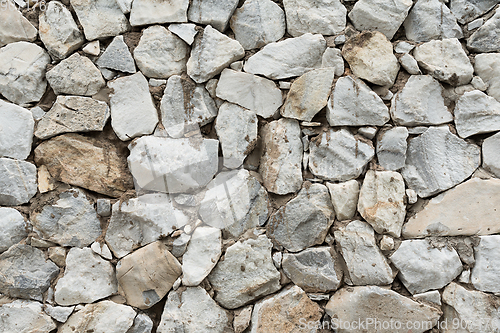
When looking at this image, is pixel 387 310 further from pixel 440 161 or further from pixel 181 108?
pixel 181 108

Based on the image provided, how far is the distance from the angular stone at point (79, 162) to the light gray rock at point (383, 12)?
4.24ft

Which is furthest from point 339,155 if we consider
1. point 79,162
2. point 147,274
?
point 79,162

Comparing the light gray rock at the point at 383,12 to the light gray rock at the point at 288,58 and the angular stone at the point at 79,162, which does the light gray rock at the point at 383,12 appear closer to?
the light gray rock at the point at 288,58

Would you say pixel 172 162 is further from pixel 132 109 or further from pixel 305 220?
pixel 305 220

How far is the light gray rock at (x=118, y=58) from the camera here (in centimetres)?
147

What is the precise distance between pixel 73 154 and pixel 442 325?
1.75 meters

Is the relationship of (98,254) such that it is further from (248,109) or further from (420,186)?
(420,186)

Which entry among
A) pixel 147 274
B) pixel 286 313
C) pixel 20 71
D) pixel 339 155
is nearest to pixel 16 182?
pixel 20 71

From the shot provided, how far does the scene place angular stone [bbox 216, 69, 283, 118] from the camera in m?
1.47

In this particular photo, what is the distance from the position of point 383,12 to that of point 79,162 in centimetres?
148

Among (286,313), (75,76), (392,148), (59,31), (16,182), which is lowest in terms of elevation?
(286,313)

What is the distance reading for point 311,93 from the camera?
4.68ft

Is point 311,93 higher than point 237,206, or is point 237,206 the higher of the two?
point 311,93

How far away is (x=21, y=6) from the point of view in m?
1.49
